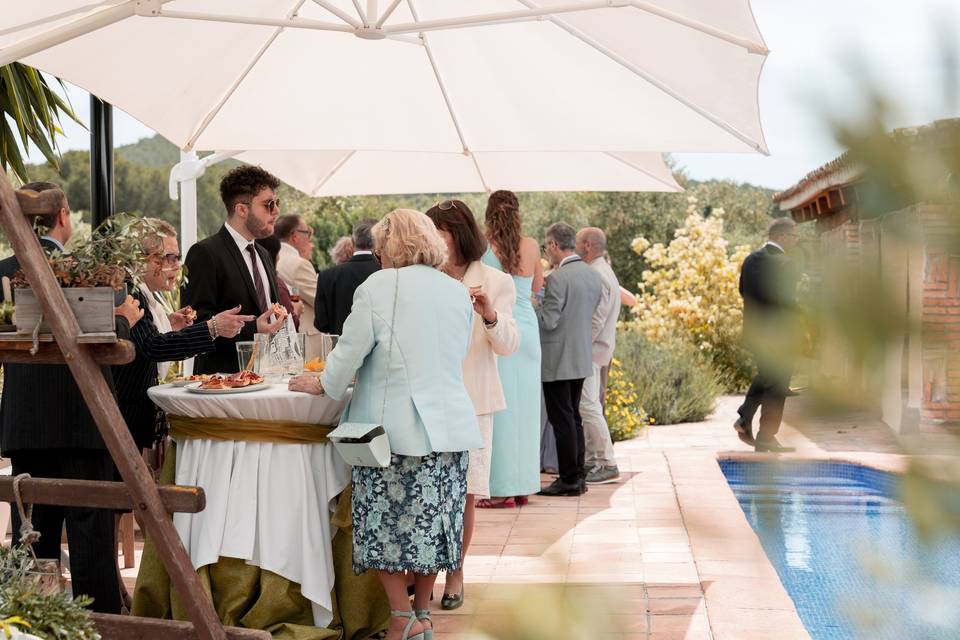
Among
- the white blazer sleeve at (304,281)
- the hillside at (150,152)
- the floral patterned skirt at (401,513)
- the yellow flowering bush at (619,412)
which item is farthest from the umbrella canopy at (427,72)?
the hillside at (150,152)

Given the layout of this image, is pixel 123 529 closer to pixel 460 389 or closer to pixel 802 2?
pixel 460 389

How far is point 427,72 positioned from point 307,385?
2.19 meters

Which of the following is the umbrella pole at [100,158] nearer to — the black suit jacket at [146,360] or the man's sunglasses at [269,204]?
the man's sunglasses at [269,204]

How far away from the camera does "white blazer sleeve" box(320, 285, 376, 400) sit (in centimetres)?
371

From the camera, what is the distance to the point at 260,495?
12.6 feet

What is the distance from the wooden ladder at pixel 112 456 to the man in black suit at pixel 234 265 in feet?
4.83

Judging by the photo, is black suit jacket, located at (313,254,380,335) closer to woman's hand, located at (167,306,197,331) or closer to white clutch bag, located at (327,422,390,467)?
woman's hand, located at (167,306,197,331)

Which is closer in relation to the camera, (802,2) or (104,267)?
(802,2)

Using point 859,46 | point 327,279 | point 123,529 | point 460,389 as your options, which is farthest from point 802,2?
point 327,279

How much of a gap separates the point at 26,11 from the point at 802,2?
12.9 feet

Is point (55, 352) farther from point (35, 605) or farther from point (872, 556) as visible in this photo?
point (872, 556)

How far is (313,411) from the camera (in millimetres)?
3895

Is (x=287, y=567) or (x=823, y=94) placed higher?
(x=823, y=94)

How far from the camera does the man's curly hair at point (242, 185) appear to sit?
458cm
